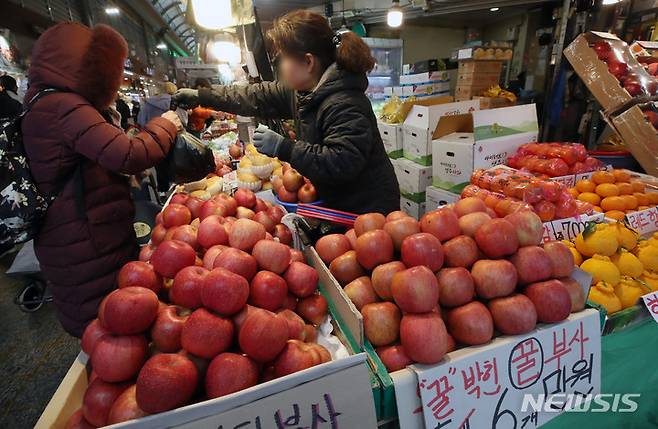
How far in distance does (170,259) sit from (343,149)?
1056 millimetres

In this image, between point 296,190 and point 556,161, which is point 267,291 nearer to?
point 296,190

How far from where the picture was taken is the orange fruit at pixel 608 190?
7.51 feet

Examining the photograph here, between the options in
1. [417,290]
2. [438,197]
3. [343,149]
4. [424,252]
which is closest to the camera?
[417,290]

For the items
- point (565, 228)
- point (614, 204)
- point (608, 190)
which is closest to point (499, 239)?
point (565, 228)

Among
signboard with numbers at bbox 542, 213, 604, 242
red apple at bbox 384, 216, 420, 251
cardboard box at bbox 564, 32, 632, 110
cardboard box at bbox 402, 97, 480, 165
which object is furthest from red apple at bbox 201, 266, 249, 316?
cardboard box at bbox 564, 32, 632, 110

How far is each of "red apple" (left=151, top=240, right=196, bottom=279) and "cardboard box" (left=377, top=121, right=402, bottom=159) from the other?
3.56 metres

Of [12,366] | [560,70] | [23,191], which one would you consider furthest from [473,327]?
[560,70]

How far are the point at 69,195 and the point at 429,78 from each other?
707cm

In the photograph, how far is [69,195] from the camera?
169 centimetres

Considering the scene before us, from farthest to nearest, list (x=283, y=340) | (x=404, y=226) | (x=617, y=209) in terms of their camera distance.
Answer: (x=617, y=209), (x=404, y=226), (x=283, y=340)

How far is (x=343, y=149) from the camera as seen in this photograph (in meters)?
1.87

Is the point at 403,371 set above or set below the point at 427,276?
below

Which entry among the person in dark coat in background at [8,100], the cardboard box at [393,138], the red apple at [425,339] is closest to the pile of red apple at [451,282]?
the red apple at [425,339]

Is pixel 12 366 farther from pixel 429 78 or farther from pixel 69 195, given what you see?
pixel 429 78
